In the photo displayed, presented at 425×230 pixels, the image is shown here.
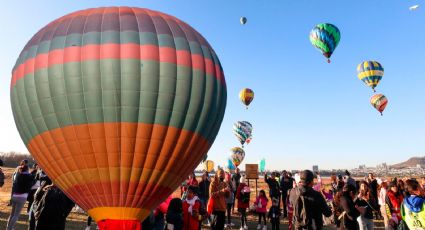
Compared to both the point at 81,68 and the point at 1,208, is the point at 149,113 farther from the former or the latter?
the point at 1,208

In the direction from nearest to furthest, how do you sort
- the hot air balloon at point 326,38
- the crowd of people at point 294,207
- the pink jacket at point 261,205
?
the crowd of people at point 294,207 → the pink jacket at point 261,205 → the hot air balloon at point 326,38

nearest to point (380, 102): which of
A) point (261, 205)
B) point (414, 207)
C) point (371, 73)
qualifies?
Result: point (371, 73)

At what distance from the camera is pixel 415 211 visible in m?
5.27

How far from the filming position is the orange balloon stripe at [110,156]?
20.5 feet

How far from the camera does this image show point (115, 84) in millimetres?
6336

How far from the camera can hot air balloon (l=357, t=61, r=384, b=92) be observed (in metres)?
29.5

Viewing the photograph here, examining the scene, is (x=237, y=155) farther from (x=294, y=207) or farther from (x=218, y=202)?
(x=294, y=207)

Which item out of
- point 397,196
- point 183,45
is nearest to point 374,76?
point 397,196

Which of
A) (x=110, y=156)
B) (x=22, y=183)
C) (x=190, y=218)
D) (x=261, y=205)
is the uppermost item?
(x=110, y=156)

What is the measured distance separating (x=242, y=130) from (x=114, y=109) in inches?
1167

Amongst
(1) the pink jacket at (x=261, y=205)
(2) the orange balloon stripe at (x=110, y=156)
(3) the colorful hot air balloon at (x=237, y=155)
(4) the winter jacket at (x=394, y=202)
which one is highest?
(3) the colorful hot air balloon at (x=237, y=155)

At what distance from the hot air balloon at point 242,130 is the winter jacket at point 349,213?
28.7m

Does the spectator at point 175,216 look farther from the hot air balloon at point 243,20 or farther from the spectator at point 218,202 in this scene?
the hot air balloon at point 243,20

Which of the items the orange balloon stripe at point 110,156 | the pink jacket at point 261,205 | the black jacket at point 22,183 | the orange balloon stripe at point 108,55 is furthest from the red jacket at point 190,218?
the pink jacket at point 261,205
